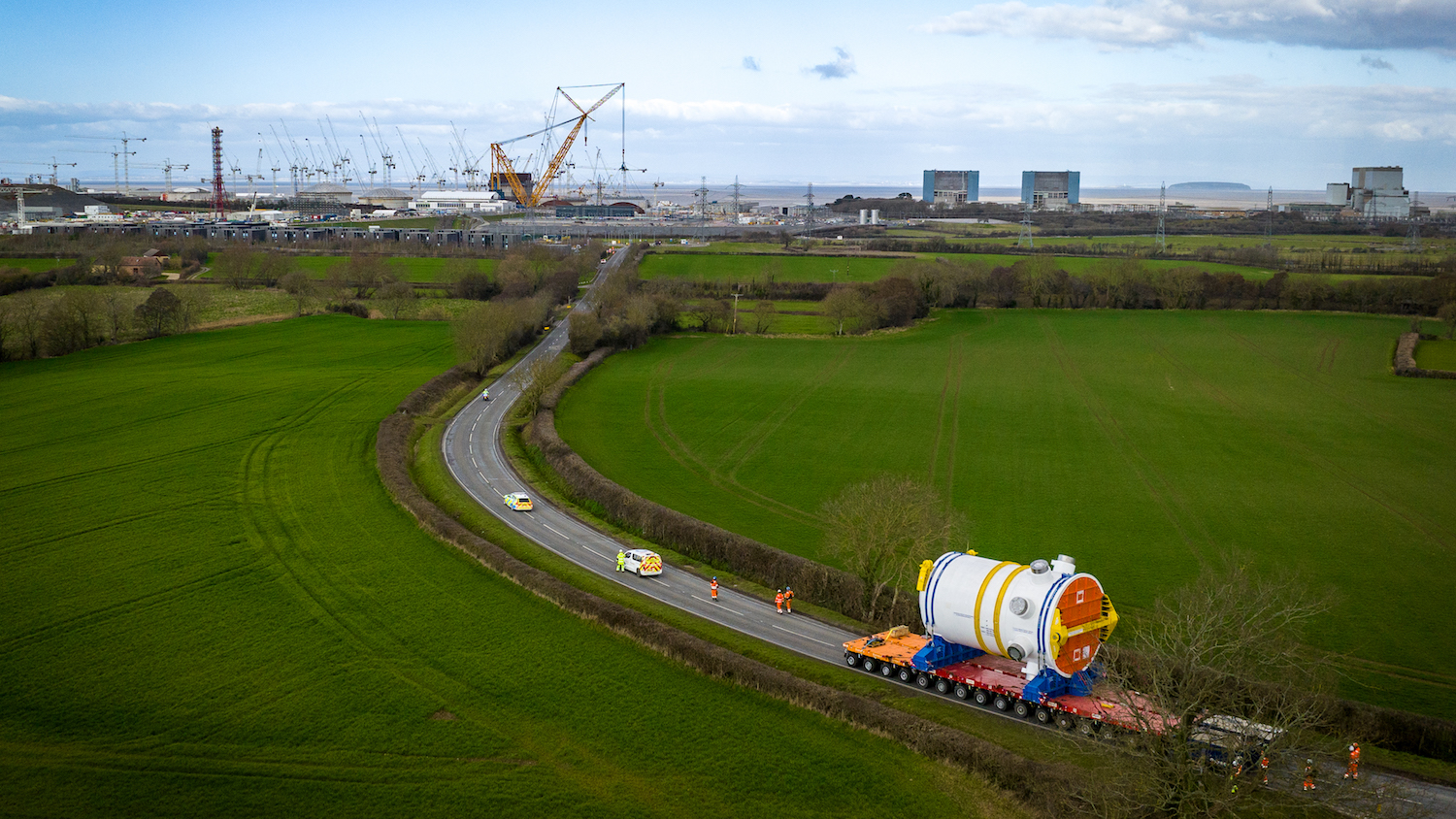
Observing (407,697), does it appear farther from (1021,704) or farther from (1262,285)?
(1262,285)

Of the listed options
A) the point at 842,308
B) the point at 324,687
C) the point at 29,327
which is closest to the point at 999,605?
the point at 324,687

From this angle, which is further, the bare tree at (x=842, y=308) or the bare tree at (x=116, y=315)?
the bare tree at (x=842, y=308)

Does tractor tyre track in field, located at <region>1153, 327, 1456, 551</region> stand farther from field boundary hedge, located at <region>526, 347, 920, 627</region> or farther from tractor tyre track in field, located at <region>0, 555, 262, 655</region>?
tractor tyre track in field, located at <region>0, 555, 262, 655</region>

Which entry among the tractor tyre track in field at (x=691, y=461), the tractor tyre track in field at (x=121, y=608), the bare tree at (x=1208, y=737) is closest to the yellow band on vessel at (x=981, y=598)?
the bare tree at (x=1208, y=737)

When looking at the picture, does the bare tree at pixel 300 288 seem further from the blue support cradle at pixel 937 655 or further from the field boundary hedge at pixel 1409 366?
the field boundary hedge at pixel 1409 366

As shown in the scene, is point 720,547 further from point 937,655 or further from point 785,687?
point 937,655

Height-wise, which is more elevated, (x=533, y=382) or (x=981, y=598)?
(x=533, y=382)

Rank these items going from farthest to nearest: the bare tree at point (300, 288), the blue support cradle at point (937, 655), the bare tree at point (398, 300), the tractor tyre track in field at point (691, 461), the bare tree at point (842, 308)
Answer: the bare tree at point (300, 288) → the bare tree at point (398, 300) → the bare tree at point (842, 308) → the tractor tyre track in field at point (691, 461) → the blue support cradle at point (937, 655)
